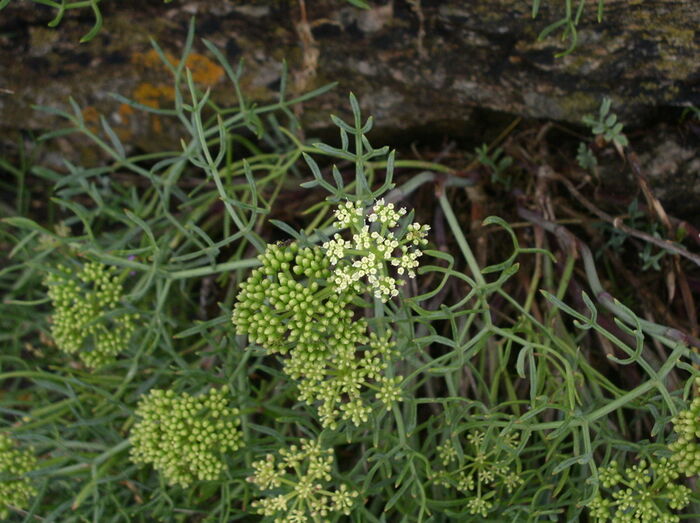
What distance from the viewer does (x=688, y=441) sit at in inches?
56.7

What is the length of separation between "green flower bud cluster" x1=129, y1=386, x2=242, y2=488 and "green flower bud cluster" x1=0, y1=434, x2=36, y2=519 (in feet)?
1.18

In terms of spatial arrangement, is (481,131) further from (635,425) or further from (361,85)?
(635,425)

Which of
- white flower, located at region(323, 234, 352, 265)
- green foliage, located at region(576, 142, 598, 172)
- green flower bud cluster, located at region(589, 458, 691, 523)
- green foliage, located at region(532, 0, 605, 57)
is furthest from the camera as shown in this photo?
green foliage, located at region(576, 142, 598, 172)

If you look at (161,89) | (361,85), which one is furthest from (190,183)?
(361,85)

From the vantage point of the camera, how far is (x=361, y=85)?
2.39 m

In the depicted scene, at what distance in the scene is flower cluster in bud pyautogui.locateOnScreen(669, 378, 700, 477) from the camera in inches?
55.9

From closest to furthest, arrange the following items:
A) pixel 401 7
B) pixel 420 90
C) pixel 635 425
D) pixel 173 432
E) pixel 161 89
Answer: pixel 173 432, pixel 635 425, pixel 401 7, pixel 420 90, pixel 161 89

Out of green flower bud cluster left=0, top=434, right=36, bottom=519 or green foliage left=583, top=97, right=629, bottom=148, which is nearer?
green flower bud cluster left=0, top=434, right=36, bottom=519

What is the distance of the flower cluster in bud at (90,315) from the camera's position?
1927 mm

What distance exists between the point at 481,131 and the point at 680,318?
971 millimetres

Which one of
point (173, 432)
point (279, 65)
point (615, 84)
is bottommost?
point (173, 432)

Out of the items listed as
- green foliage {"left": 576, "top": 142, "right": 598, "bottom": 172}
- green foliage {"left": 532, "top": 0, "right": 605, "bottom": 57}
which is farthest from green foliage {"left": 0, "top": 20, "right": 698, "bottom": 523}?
green foliage {"left": 532, "top": 0, "right": 605, "bottom": 57}

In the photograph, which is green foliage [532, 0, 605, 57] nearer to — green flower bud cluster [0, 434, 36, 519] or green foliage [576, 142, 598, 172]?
green foliage [576, 142, 598, 172]

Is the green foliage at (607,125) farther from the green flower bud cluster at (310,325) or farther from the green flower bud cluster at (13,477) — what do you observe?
the green flower bud cluster at (13,477)
